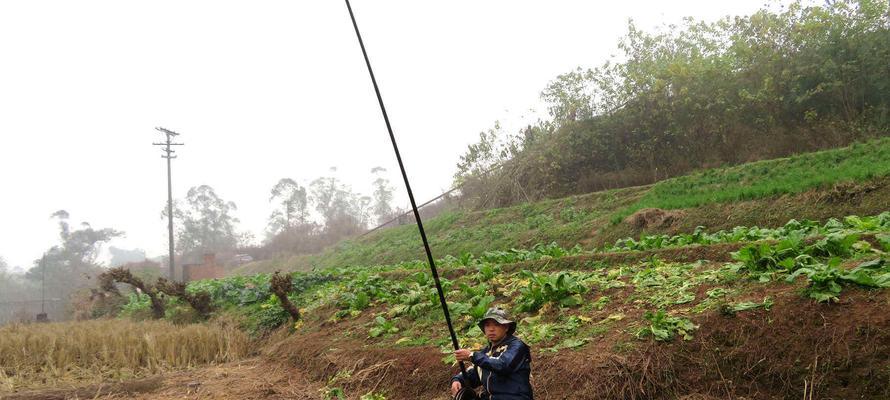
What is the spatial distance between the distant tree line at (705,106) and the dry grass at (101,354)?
66.2 feet

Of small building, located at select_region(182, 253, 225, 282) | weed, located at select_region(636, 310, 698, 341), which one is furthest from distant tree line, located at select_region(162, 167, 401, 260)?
weed, located at select_region(636, 310, 698, 341)

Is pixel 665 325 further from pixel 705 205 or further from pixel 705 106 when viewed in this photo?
pixel 705 106

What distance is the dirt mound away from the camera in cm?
1534

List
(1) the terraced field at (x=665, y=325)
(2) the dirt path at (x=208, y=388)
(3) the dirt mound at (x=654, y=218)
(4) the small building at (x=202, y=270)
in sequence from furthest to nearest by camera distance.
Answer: (4) the small building at (x=202, y=270)
(3) the dirt mound at (x=654, y=218)
(2) the dirt path at (x=208, y=388)
(1) the terraced field at (x=665, y=325)

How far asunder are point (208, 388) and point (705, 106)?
23.3 metres

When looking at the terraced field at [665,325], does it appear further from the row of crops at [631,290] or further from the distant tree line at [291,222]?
the distant tree line at [291,222]

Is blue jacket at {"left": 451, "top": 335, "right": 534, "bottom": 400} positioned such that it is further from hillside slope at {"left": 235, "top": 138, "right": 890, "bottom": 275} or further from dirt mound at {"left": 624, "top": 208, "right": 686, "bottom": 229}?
dirt mound at {"left": 624, "top": 208, "right": 686, "bottom": 229}

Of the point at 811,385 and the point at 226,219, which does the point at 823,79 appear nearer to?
the point at 811,385

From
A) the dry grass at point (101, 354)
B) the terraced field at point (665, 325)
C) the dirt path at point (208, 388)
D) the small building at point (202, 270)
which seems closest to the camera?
the terraced field at point (665, 325)

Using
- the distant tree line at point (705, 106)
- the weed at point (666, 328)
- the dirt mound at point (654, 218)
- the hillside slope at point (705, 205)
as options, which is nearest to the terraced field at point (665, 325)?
the weed at point (666, 328)

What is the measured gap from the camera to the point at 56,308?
2013 inches

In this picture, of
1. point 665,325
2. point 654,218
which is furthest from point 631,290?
point 654,218

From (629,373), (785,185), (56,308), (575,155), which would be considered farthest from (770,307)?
(56,308)

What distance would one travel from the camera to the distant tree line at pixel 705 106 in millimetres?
20734
